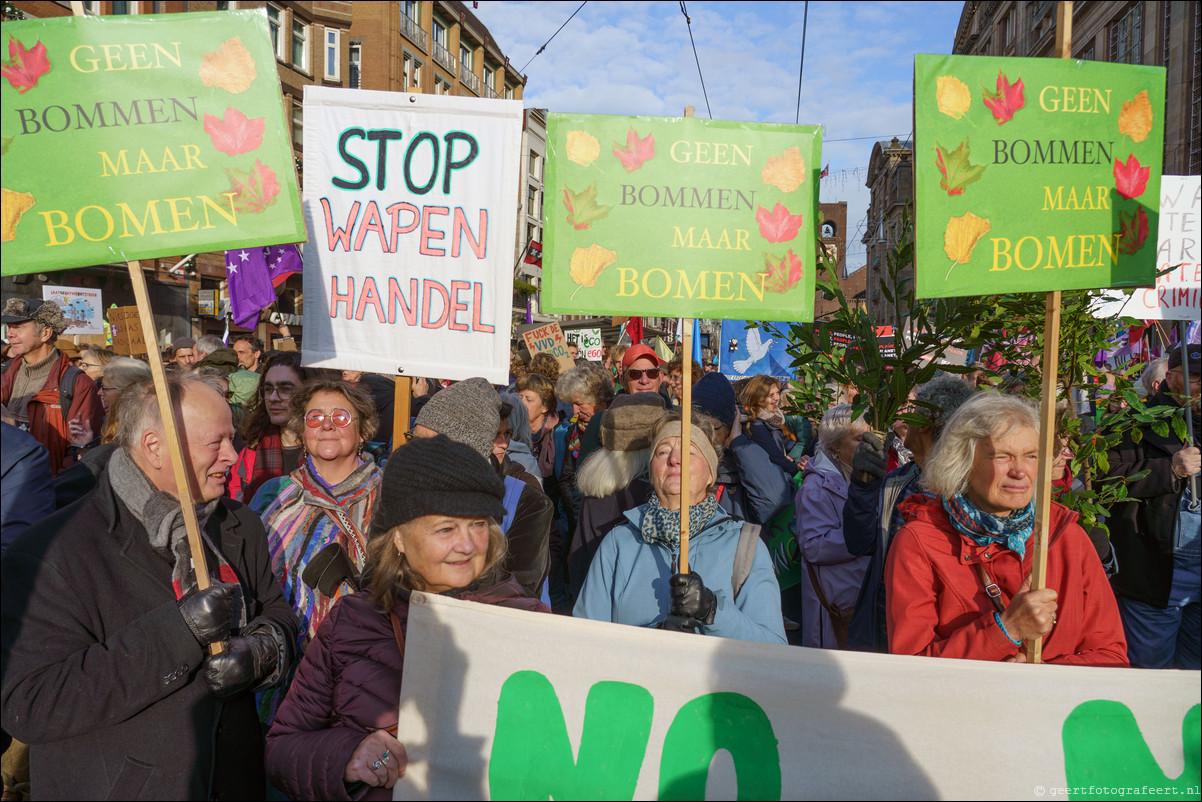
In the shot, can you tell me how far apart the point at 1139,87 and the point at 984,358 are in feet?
5.41

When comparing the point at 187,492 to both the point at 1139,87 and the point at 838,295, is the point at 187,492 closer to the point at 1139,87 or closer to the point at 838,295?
the point at 838,295

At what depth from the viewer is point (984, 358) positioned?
12.7 ft

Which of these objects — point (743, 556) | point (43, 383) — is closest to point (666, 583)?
point (743, 556)

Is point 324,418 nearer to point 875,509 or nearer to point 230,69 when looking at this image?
point 230,69

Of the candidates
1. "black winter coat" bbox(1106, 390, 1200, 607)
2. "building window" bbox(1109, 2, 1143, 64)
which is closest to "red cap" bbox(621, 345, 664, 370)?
"black winter coat" bbox(1106, 390, 1200, 607)

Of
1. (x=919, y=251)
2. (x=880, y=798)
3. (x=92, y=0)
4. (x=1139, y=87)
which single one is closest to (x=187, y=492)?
(x=880, y=798)

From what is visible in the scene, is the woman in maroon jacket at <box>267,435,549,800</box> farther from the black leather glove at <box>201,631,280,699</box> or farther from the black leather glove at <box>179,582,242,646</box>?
the black leather glove at <box>179,582,242,646</box>

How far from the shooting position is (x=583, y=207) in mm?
2754

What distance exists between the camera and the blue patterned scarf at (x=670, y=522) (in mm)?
2754

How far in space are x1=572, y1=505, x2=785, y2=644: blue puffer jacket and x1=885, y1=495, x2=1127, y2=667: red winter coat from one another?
0.39 meters

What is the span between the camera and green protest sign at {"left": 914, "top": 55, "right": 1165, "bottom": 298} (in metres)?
2.32

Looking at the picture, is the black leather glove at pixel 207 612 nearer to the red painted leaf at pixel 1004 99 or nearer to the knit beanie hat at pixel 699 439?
the knit beanie hat at pixel 699 439

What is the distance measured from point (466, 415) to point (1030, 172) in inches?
83.7

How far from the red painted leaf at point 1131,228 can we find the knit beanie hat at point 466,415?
2235 mm
